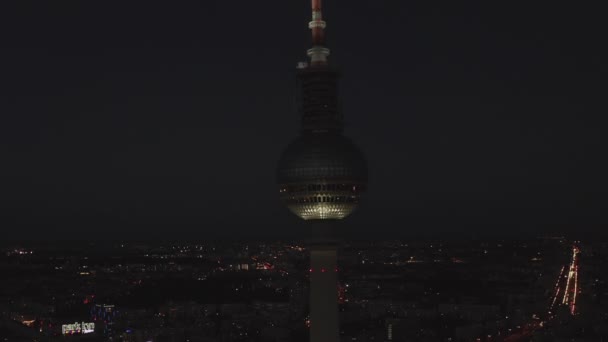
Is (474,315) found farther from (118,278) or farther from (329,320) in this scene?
(118,278)

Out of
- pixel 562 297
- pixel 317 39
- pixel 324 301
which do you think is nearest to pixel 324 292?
pixel 324 301

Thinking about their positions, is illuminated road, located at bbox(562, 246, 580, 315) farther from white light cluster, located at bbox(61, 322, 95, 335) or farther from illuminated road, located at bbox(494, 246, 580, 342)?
white light cluster, located at bbox(61, 322, 95, 335)

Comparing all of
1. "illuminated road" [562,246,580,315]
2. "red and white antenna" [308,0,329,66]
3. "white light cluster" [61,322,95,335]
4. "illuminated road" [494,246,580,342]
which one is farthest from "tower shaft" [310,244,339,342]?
"illuminated road" [562,246,580,315]

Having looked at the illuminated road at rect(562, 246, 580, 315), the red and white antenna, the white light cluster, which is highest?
the red and white antenna

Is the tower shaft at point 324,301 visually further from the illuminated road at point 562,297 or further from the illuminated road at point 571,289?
the illuminated road at point 571,289

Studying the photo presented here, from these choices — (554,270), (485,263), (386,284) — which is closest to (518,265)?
(485,263)

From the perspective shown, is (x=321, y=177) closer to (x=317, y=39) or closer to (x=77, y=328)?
(x=317, y=39)
